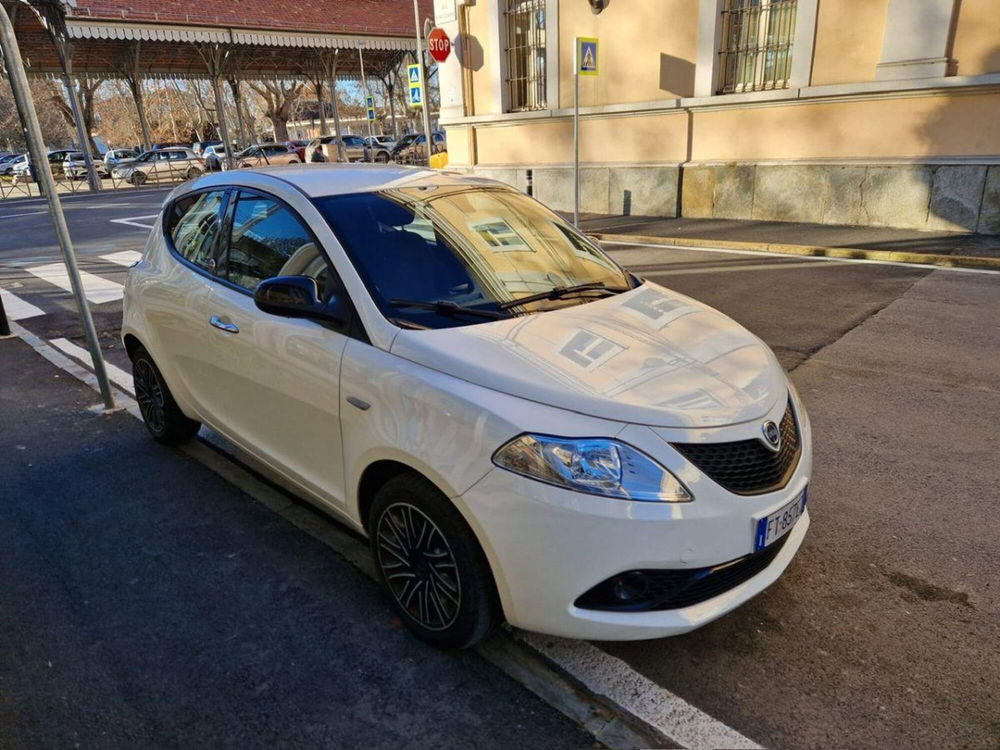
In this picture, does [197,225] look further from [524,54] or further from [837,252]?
[524,54]

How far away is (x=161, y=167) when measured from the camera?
3544 centimetres

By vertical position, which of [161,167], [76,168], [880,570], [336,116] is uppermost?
[336,116]

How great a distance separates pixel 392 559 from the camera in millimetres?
2756

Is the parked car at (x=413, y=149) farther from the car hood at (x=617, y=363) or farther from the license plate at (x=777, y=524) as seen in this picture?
the license plate at (x=777, y=524)

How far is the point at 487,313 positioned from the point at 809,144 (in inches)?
411

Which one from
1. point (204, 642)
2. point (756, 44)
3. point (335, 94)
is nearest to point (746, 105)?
point (756, 44)

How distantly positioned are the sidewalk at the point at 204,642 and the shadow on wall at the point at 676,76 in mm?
11364

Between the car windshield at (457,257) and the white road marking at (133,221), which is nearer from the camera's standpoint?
the car windshield at (457,257)

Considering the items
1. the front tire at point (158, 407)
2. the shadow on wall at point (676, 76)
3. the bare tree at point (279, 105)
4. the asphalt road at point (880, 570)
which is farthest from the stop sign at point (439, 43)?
the bare tree at point (279, 105)

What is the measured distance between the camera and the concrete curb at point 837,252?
8578mm

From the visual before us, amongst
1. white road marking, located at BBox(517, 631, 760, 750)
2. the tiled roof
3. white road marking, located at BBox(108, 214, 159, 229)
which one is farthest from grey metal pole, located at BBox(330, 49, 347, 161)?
white road marking, located at BBox(517, 631, 760, 750)

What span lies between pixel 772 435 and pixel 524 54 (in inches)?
586

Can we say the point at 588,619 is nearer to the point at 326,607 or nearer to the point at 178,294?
the point at 326,607

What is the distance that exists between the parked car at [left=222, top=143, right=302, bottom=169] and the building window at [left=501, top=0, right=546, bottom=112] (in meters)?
21.0
